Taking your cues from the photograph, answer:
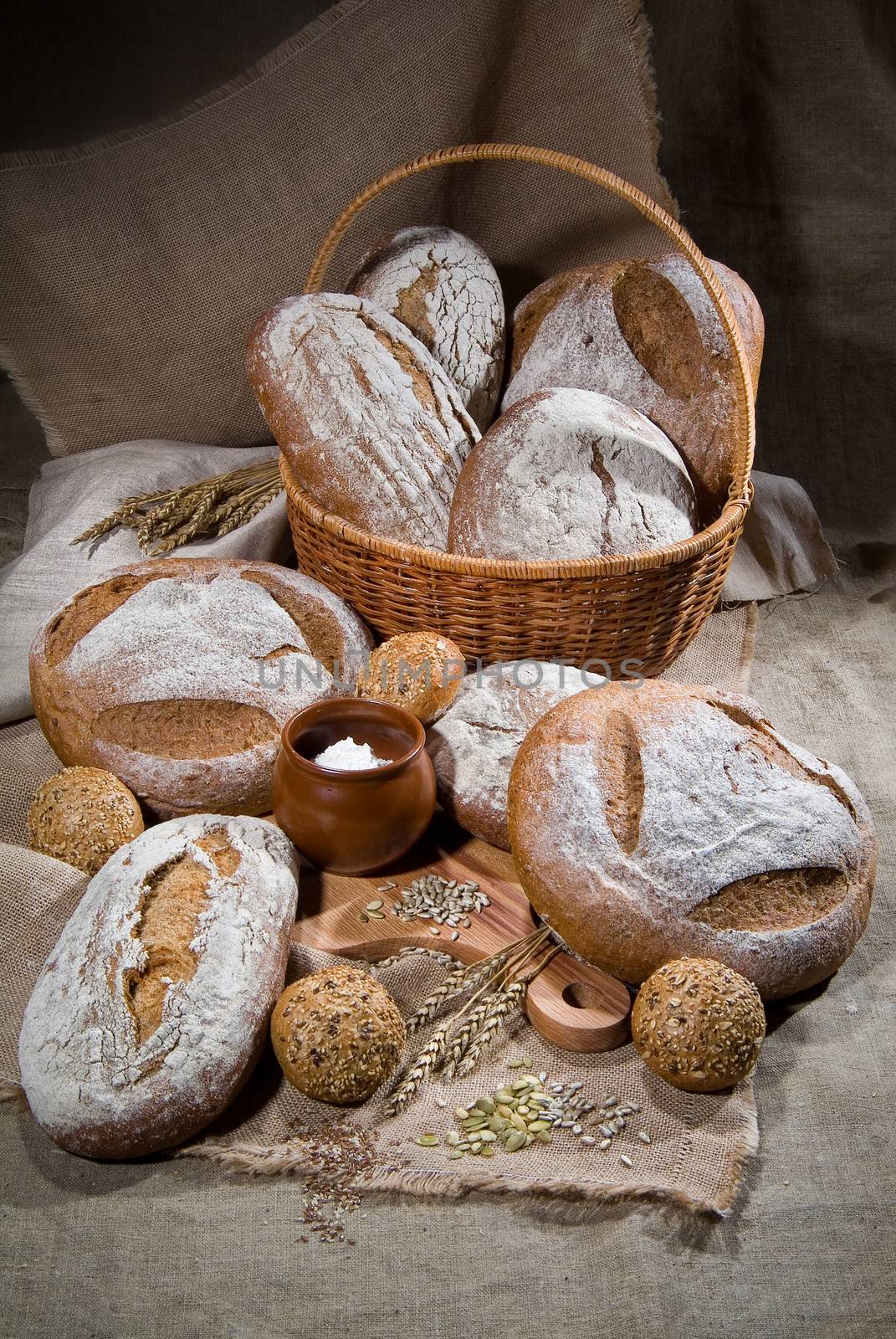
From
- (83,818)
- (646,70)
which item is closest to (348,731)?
(83,818)

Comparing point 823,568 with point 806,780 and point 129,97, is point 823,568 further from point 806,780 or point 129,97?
point 129,97

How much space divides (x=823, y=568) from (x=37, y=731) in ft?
6.92

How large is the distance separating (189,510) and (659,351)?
1.18 metres

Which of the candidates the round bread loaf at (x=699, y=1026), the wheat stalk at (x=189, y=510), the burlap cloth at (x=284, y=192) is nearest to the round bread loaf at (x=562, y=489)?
the wheat stalk at (x=189, y=510)

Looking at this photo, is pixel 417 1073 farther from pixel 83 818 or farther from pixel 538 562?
pixel 538 562

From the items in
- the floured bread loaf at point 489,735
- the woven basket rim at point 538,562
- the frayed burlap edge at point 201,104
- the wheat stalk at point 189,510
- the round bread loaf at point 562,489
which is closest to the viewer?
the floured bread loaf at point 489,735

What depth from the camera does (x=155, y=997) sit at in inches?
65.1

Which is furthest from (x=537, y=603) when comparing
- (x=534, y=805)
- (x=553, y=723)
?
(x=534, y=805)

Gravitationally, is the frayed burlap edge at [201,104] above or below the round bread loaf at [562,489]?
above

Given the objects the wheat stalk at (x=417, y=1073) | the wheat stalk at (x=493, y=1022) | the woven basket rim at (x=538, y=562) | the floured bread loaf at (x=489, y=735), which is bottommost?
the wheat stalk at (x=493, y=1022)

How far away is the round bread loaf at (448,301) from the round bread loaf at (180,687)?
2.77ft

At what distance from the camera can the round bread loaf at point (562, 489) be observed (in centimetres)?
239

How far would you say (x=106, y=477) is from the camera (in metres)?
3.02

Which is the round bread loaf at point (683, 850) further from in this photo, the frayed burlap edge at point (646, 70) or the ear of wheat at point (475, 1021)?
the frayed burlap edge at point (646, 70)
